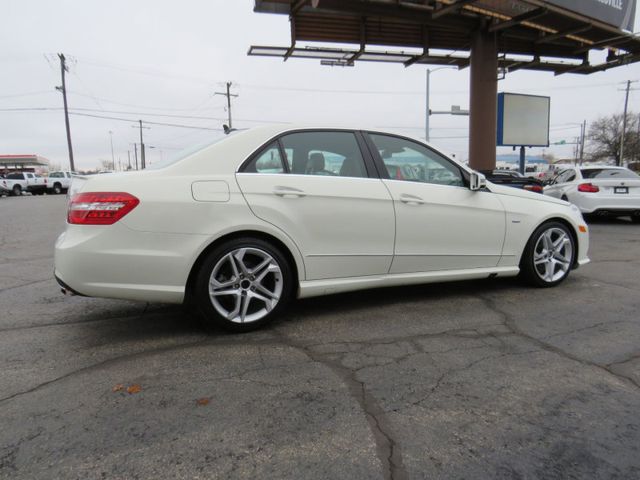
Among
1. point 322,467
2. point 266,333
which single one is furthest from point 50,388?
point 322,467

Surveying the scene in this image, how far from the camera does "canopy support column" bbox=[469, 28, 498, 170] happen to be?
13.3 metres

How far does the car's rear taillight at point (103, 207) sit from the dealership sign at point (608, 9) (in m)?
11.8

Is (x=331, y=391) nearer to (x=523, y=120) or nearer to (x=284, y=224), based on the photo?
(x=284, y=224)

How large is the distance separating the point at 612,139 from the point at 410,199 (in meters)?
71.6

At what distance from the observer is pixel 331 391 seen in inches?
102

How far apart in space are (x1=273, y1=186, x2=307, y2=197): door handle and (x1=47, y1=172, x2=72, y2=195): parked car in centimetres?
3858

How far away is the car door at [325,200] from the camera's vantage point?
353 cm

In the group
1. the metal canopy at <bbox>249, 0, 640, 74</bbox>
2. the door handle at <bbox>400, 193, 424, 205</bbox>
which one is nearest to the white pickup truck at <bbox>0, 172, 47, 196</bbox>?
the metal canopy at <bbox>249, 0, 640, 74</bbox>

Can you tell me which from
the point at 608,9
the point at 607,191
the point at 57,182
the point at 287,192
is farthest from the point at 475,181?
the point at 57,182

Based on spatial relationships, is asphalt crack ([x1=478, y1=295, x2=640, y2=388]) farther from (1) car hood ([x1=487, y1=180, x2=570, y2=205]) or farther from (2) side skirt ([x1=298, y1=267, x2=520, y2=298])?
(1) car hood ([x1=487, y1=180, x2=570, y2=205])

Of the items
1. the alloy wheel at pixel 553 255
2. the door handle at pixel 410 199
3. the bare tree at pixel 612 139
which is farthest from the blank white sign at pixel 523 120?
the bare tree at pixel 612 139

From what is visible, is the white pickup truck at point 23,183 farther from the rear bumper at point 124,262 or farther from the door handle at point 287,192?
the door handle at point 287,192

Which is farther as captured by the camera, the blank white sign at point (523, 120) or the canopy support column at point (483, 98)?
the blank white sign at point (523, 120)

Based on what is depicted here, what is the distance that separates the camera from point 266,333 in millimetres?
3529
